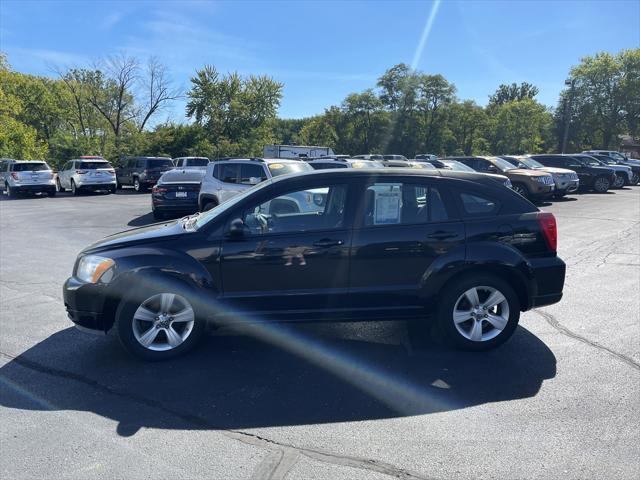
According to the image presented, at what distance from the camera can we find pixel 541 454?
295 centimetres

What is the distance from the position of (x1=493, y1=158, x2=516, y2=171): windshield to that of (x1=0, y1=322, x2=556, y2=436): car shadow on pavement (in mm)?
15389

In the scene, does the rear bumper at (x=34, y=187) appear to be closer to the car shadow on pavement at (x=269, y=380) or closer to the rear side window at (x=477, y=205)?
the car shadow on pavement at (x=269, y=380)

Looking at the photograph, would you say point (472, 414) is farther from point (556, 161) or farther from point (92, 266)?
point (556, 161)

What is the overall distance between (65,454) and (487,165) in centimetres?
1897

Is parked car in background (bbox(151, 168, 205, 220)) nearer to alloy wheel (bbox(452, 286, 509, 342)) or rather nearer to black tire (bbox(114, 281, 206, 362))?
black tire (bbox(114, 281, 206, 362))

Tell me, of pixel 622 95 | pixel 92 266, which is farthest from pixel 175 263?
pixel 622 95

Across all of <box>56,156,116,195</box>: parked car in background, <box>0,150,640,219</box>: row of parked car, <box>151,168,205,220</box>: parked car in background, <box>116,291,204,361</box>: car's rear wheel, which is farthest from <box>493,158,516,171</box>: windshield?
<box>56,156,116,195</box>: parked car in background

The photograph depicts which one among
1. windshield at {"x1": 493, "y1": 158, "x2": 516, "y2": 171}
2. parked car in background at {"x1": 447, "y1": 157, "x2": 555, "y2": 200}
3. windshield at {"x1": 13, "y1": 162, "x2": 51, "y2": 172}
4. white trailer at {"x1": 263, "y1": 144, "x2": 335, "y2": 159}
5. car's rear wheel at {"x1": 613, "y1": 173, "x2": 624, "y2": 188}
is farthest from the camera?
white trailer at {"x1": 263, "y1": 144, "x2": 335, "y2": 159}

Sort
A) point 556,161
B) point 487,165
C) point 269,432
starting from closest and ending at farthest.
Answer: point 269,432 → point 487,165 → point 556,161

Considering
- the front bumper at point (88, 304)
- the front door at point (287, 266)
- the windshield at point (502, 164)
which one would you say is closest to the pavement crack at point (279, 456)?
the front bumper at point (88, 304)

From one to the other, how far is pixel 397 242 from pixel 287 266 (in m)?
1.02

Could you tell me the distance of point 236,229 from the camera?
4246 millimetres

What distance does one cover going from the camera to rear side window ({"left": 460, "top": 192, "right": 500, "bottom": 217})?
4.55 m

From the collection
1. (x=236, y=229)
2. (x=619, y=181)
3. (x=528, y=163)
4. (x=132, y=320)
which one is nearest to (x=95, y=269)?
(x=132, y=320)
